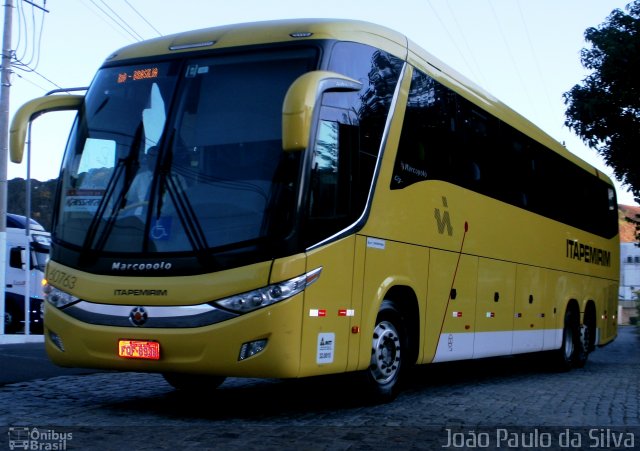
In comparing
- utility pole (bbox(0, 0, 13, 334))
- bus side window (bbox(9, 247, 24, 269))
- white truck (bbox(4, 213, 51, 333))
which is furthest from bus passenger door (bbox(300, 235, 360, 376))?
bus side window (bbox(9, 247, 24, 269))

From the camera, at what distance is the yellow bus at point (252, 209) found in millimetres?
7684

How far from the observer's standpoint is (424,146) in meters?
10.2

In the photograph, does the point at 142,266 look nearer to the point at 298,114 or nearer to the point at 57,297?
the point at 57,297

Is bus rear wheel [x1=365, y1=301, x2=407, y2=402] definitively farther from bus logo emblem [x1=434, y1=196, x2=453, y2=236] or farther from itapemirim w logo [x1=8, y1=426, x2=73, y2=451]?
itapemirim w logo [x1=8, y1=426, x2=73, y2=451]

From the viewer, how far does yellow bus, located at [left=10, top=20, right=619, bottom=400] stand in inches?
303

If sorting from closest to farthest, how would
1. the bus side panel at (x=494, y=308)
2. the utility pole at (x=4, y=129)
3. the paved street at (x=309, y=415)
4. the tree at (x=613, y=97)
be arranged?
the paved street at (x=309, y=415) → the bus side panel at (x=494, y=308) → the utility pole at (x=4, y=129) → the tree at (x=613, y=97)

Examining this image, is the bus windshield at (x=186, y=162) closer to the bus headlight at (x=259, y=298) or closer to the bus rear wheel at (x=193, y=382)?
the bus headlight at (x=259, y=298)

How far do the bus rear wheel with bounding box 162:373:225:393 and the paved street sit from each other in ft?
0.33

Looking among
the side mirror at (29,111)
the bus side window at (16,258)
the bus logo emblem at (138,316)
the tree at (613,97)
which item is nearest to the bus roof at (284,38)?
the side mirror at (29,111)

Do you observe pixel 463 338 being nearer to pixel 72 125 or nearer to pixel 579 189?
pixel 72 125

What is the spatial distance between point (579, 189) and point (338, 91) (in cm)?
1063

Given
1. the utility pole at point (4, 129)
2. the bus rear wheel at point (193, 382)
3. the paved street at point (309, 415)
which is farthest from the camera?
the utility pole at point (4, 129)

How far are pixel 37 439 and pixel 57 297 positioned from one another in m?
2.00

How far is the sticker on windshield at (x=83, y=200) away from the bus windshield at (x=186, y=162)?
12 mm
